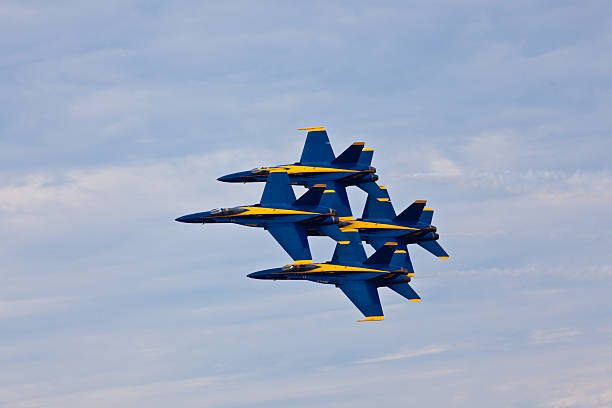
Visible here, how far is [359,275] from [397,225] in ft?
41.6

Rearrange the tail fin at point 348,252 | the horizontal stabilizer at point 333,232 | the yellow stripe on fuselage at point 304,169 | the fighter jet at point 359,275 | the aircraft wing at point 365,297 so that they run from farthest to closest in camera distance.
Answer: the yellow stripe on fuselage at point 304,169 < the horizontal stabilizer at point 333,232 < the tail fin at point 348,252 < the fighter jet at point 359,275 < the aircraft wing at point 365,297

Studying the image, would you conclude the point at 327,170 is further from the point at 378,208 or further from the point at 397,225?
the point at 397,225

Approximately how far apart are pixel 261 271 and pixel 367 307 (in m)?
12.8

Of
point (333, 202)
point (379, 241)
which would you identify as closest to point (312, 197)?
point (333, 202)

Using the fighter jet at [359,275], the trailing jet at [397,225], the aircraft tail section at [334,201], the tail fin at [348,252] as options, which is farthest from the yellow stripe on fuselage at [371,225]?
the fighter jet at [359,275]

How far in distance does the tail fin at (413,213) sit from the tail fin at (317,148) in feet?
36.1

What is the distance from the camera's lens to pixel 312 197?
14175 centimetres

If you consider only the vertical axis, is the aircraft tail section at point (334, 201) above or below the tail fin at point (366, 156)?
below

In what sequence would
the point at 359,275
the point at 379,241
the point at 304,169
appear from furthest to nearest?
the point at 379,241 < the point at 304,169 < the point at 359,275

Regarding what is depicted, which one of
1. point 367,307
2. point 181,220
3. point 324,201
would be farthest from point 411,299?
point 181,220

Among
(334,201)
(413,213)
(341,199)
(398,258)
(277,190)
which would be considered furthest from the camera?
(413,213)

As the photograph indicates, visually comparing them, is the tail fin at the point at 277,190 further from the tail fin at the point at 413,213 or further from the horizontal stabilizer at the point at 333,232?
the tail fin at the point at 413,213

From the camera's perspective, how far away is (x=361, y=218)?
152m

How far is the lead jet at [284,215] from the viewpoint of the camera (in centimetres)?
14100
